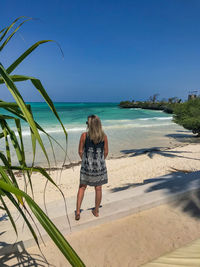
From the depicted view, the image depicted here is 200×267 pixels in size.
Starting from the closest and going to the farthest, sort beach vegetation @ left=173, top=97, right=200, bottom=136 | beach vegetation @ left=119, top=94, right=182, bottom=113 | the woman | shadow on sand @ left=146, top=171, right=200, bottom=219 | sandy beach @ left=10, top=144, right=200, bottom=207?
1. the woman
2. shadow on sand @ left=146, top=171, right=200, bottom=219
3. sandy beach @ left=10, top=144, right=200, bottom=207
4. beach vegetation @ left=173, top=97, right=200, bottom=136
5. beach vegetation @ left=119, top=94, right=182, bottom=113

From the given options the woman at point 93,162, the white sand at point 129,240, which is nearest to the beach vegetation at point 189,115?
the white sand at point 129,240

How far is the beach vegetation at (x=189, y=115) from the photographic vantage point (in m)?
16.0

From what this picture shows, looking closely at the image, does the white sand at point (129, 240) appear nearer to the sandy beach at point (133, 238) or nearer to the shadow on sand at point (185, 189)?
the sandy beach at point (133, 238)

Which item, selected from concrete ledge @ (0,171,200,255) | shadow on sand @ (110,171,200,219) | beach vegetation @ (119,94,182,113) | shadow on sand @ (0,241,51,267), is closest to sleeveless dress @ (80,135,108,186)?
concrete ledge @ (0,171,200,255)

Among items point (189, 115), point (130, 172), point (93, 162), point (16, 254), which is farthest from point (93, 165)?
point (189, 115)

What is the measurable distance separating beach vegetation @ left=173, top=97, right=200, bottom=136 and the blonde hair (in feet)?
46.6

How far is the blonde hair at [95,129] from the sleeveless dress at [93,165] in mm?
101

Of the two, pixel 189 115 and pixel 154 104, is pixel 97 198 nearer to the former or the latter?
pixel 189 115

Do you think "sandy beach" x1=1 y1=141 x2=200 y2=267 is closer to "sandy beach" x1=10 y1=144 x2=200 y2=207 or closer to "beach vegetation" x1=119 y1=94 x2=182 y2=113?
"sandy beach" x1=10 y1=144 x2=200 y2=207

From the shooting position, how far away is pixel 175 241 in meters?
3.08

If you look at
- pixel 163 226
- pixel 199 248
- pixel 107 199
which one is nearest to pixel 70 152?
pixel 107 199

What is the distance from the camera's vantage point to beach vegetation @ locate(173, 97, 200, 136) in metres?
16.0

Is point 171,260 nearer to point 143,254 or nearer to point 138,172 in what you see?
point 143,254

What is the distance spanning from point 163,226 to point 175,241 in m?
0.36
